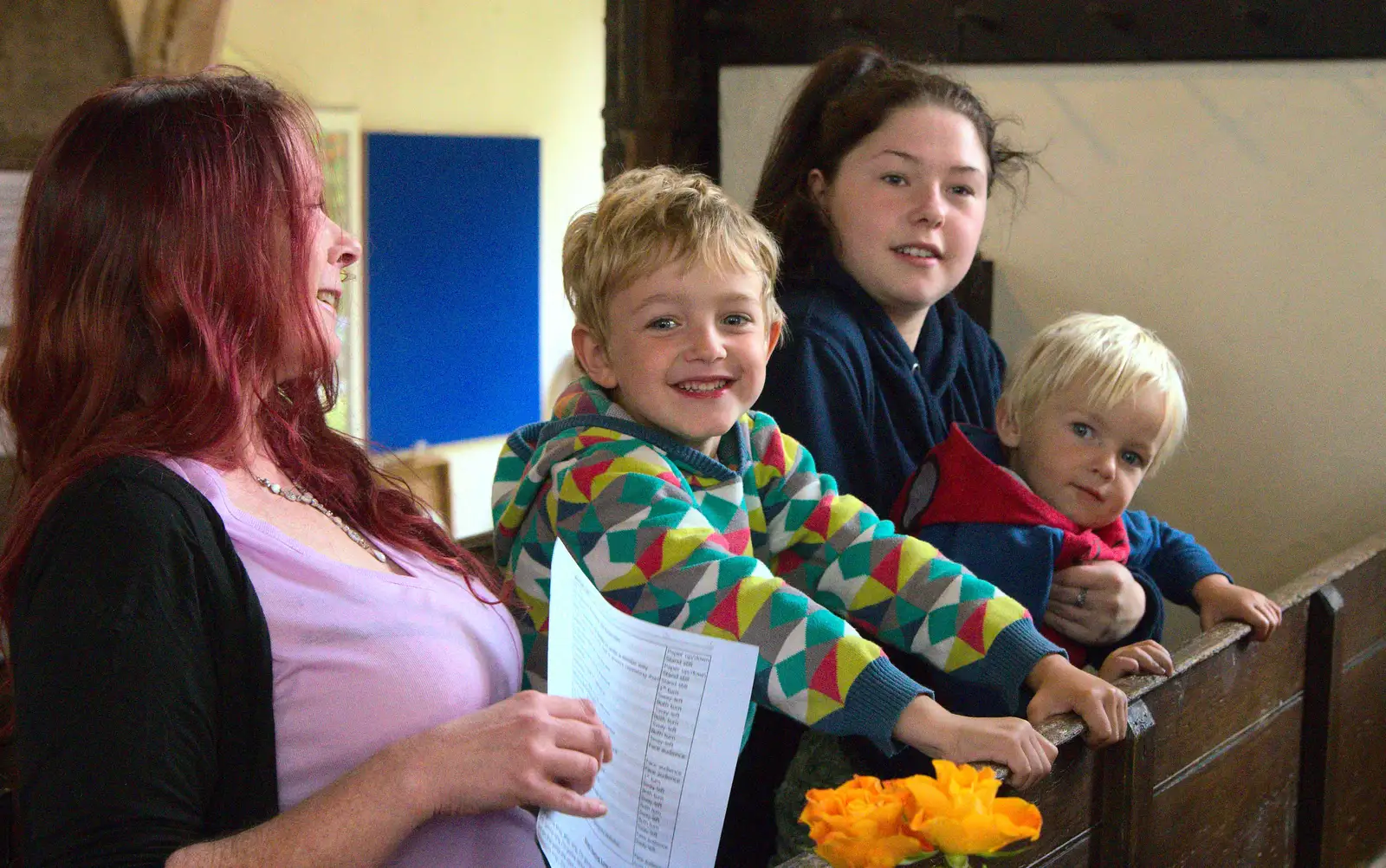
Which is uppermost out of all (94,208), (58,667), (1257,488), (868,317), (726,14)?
(726,14)

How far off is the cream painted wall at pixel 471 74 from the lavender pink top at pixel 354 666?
4.37m

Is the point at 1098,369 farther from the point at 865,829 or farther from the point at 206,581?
the point at 206,581

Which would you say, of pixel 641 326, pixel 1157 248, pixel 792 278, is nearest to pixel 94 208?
pixel 641 326

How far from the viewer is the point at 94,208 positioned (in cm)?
109

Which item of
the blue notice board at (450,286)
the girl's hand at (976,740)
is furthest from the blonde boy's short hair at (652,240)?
the blue notice board at (450,286)

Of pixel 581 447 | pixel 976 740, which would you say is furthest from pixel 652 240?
pixel 976 740

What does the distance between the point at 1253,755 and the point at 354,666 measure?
1.48m

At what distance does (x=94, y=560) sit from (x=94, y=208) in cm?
29

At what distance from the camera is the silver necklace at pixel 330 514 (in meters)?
1.26

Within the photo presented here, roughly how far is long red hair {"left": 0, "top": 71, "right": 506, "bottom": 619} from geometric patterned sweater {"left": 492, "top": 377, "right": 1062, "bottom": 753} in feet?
1.39

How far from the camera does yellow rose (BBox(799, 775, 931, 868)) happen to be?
0.99m

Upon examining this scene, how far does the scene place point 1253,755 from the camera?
6.71 feet

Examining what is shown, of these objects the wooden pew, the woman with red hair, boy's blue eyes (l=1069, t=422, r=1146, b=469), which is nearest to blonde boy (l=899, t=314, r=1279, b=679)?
boy's blue eyes (l=1069, t=422, r=1146, b=469)

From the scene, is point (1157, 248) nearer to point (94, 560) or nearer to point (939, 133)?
point (939, 133)
